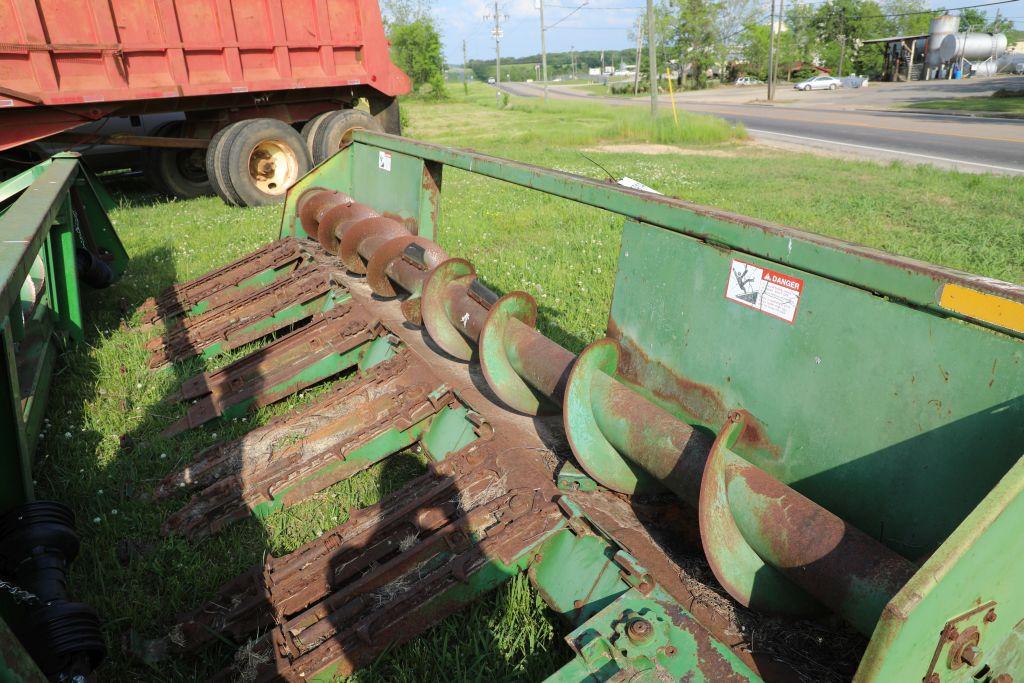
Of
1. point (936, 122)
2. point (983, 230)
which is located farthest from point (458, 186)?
point (936, 122)

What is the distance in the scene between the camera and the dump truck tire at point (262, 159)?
28.7ft

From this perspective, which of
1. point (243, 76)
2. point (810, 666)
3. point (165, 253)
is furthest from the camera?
point (243, 76)

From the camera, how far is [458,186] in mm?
9977

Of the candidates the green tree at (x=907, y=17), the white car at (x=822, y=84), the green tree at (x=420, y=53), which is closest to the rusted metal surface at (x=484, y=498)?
the green tree at (x=420, y=53)

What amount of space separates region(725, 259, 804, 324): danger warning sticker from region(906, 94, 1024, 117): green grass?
25.0 metres

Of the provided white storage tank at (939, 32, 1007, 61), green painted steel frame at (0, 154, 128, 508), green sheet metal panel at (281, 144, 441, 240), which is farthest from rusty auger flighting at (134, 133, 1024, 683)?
white storage tank at (939, 32, 1007, 61)

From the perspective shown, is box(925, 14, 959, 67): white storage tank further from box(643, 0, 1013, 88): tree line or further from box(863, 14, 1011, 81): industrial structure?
box(643, 0, 1013, 88): tree line

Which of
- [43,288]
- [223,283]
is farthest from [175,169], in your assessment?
[43,288]

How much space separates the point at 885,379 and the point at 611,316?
1.07m

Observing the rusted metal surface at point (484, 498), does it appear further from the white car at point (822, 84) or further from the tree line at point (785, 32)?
the tree line at point (785, 32)

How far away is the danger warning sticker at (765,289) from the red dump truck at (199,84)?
790 cm

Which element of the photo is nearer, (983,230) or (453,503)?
(453,503)

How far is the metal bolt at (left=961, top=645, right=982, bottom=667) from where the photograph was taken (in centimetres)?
140

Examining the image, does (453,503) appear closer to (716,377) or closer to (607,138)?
(716,377)
